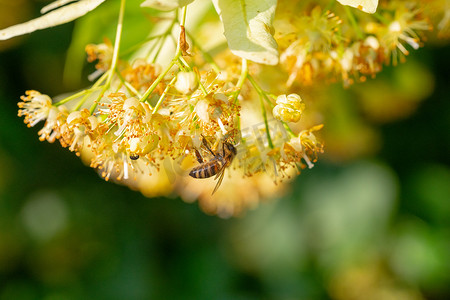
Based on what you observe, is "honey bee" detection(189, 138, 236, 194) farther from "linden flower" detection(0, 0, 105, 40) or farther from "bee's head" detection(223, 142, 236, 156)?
"linden flower" detection(0, 0, 105, 40)

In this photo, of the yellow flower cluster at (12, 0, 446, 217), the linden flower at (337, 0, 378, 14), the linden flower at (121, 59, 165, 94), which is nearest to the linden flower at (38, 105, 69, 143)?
the yellow flower cluster at (12, 0, 446, 217)

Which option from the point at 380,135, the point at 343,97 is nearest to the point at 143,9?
the point at 343,97

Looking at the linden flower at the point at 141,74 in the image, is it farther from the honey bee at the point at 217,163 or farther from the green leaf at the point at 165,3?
the green leaf at the point at 165,3

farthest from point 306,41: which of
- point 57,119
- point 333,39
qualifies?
point 57,119

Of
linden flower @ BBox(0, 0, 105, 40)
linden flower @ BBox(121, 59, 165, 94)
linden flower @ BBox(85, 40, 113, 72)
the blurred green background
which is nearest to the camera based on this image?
linden flower @ BBox(0, 0, 105, 40)

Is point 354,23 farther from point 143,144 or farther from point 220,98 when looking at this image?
point 143,144

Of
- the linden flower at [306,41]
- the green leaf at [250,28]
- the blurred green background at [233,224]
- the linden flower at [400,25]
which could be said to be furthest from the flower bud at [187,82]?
the blurred green background at [233,224]

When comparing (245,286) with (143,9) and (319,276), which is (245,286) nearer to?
(319,276)
